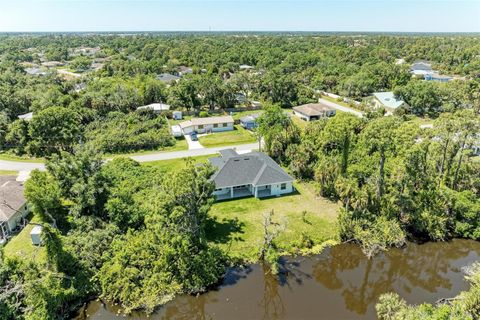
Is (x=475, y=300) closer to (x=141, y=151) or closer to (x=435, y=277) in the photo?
(x=435, y=277)

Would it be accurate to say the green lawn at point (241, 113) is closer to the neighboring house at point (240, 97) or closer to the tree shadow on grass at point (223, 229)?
the neighboring house at point (240, 97)

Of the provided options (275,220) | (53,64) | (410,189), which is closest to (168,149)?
(275,220)

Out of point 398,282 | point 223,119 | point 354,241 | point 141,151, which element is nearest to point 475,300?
Answer: point 398,282

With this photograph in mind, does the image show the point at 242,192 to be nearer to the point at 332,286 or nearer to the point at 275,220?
the point at 275,220

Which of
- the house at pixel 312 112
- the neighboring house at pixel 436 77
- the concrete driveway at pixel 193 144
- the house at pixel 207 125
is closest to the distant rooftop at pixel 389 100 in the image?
the house at pixel 312 112

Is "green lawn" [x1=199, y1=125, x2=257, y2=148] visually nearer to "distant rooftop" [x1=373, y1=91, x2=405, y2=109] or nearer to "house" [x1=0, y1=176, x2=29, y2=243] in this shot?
"house" [x1=0, y1=176, x2=29, y2=243]

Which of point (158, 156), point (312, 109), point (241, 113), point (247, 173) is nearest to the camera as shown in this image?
point (247, 173)
